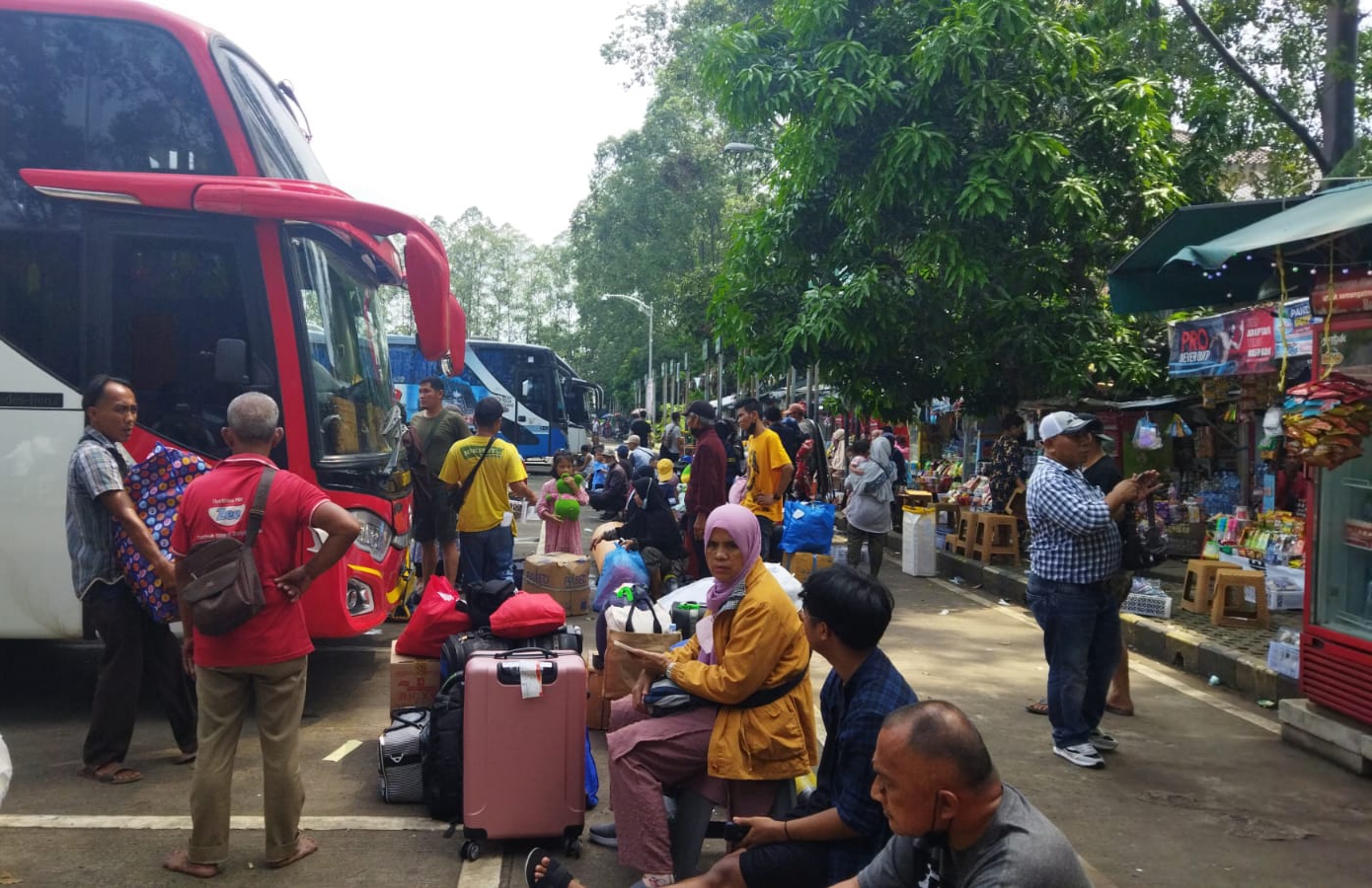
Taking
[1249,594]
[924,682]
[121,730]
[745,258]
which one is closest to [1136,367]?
[1249,594]

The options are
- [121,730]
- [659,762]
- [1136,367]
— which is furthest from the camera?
[1136,367]

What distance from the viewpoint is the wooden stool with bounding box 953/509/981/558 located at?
1312 cm

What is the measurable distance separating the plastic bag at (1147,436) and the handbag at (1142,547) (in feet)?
23.3

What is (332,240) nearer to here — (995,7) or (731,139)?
(995,7)

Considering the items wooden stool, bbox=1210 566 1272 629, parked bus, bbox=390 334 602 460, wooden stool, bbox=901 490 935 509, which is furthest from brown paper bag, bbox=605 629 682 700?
parked bus, bbox=390 334 602 460

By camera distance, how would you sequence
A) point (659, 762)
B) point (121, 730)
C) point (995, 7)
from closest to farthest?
point (659, 762)
point (121, 730)
point (995, 7)

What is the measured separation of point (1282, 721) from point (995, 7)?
793cm

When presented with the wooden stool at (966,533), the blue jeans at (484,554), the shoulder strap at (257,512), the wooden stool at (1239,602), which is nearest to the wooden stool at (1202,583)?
the wooden stool at (1239,602)

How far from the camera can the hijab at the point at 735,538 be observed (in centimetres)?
399

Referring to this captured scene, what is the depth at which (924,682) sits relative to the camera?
24.8 feet

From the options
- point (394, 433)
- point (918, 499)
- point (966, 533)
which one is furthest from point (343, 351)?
point (918, 499)

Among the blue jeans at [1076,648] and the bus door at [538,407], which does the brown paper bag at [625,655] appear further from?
the bus door at [538,407]

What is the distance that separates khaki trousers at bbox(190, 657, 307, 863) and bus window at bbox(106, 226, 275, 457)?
91.6 inches

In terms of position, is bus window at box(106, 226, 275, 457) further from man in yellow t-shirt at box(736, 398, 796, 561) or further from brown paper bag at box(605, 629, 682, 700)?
man in yellow t-shirt at box(736, 398, 796, 561)
